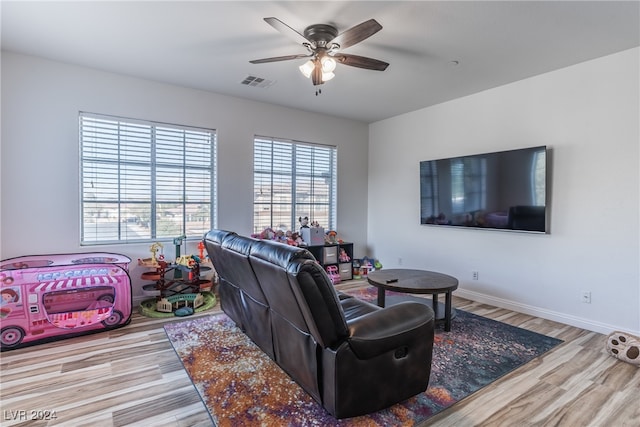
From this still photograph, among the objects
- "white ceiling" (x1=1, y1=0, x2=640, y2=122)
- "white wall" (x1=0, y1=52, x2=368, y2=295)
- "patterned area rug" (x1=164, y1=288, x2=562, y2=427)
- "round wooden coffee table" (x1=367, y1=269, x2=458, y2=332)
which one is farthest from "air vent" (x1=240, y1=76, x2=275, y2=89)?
"patterned area rug" (x1=164, y1=288, x2=562, y2=427)

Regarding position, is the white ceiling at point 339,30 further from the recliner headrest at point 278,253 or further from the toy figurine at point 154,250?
the toy figurine at point 154,250

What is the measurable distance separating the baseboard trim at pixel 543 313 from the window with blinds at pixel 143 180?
3743 mm

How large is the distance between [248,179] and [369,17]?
283 centimetres

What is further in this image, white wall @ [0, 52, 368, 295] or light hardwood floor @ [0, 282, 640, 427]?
white wall @ [0, 52, 368, 295]

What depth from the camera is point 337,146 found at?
5.70 metres

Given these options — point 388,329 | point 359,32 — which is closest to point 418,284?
point 388,329

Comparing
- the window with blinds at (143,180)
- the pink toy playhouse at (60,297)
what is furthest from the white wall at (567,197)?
the pink toy playhouse at (60,297)

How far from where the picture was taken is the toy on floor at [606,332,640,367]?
257 centimetres

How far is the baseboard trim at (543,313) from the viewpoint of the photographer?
3258 millimetres

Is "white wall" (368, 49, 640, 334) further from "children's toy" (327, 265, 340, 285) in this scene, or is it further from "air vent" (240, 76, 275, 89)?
"air vent" (240, 76, 275, 89)

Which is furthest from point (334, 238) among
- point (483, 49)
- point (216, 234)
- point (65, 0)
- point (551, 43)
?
point (65, 0)

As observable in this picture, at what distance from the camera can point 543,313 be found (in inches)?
146

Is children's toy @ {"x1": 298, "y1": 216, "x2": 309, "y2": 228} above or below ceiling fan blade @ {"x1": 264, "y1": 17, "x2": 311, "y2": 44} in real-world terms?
below

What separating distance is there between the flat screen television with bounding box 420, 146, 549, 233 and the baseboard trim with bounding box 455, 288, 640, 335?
927mm
